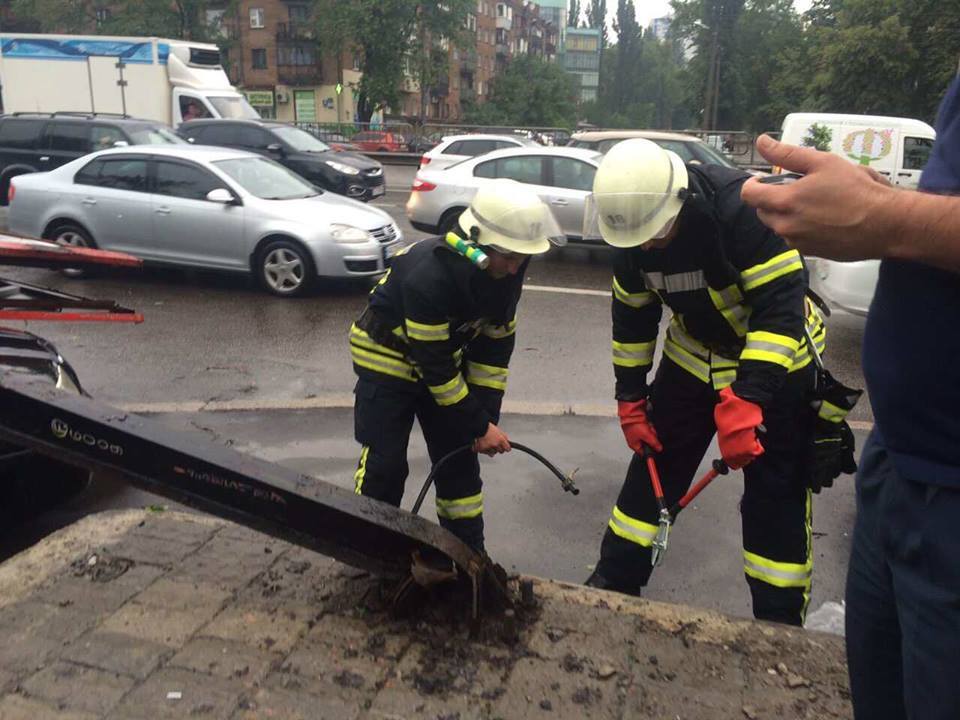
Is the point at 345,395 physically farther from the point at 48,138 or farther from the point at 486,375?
the point at 48,138

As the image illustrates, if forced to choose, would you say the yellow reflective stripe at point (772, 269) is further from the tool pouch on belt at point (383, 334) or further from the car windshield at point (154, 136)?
the car windshield at point (154, 136)

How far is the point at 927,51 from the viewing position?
88.5 feet

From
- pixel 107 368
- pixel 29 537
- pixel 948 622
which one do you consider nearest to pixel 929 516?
pixel 948 622

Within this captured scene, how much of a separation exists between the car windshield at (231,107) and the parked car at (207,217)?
1199cm

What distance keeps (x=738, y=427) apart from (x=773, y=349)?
0.94 feet

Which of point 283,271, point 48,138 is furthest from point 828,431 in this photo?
point 48,138

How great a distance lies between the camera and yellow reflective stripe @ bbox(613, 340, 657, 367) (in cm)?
332

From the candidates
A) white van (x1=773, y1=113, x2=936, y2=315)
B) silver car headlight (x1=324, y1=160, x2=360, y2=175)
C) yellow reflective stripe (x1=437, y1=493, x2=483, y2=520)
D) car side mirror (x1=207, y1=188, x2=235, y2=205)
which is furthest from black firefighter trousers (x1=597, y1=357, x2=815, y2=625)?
white van (x1=773, y1=113, x2=936, y2=315)

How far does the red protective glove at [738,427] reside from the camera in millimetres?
2730

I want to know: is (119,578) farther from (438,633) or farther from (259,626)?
(438,633)

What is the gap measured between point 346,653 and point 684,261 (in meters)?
1.70

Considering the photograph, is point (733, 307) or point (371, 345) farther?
point (371, 345)

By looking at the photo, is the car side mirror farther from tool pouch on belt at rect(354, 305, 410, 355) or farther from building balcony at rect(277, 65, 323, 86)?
building balcony at rect(277, 65, 323, 86)

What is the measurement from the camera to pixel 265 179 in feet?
33.2
